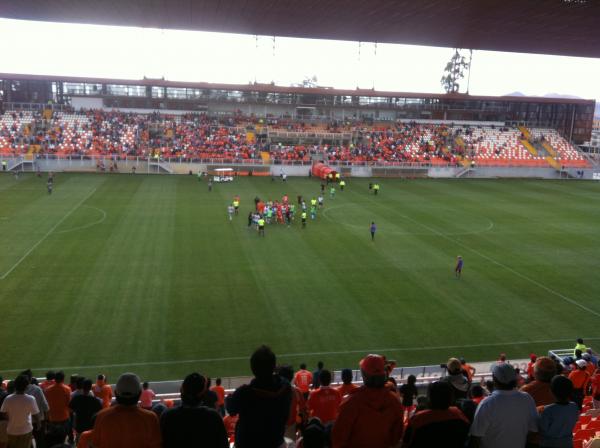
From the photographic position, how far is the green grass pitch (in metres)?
14.3

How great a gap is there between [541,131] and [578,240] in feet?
145

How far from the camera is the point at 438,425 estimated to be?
13.3 ft

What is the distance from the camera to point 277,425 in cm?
423

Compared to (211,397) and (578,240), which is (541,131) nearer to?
(578,240)

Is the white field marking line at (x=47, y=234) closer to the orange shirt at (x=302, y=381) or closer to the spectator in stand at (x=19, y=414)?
the orange shirt at (x=302, y=381)

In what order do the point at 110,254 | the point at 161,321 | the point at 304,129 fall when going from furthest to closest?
the point at 304,129, the point at 110,254, the point at 161,321

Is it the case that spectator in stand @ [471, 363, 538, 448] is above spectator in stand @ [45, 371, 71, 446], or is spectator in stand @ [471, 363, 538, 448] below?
above

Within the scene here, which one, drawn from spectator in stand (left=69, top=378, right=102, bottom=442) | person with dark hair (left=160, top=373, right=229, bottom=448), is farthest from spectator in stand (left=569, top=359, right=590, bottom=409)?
spectator in stand (left=69, top=378, right=102, bottom=442)

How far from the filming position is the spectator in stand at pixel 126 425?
4004 millimetres

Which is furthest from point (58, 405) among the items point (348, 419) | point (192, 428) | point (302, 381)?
point (348, 419)

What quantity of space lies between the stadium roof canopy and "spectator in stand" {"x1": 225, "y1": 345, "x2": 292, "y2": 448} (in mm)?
12475

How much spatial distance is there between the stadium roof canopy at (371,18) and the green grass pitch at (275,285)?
9.01 m

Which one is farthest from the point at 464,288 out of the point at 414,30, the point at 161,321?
the point at 161,321

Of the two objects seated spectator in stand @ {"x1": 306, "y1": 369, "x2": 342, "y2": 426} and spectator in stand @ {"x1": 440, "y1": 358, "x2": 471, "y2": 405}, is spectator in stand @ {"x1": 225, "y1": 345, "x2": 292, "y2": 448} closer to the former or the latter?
seated spectator in stand @ {"x1": 306, "y1": 369, "x2": 342, "y2": 426}
